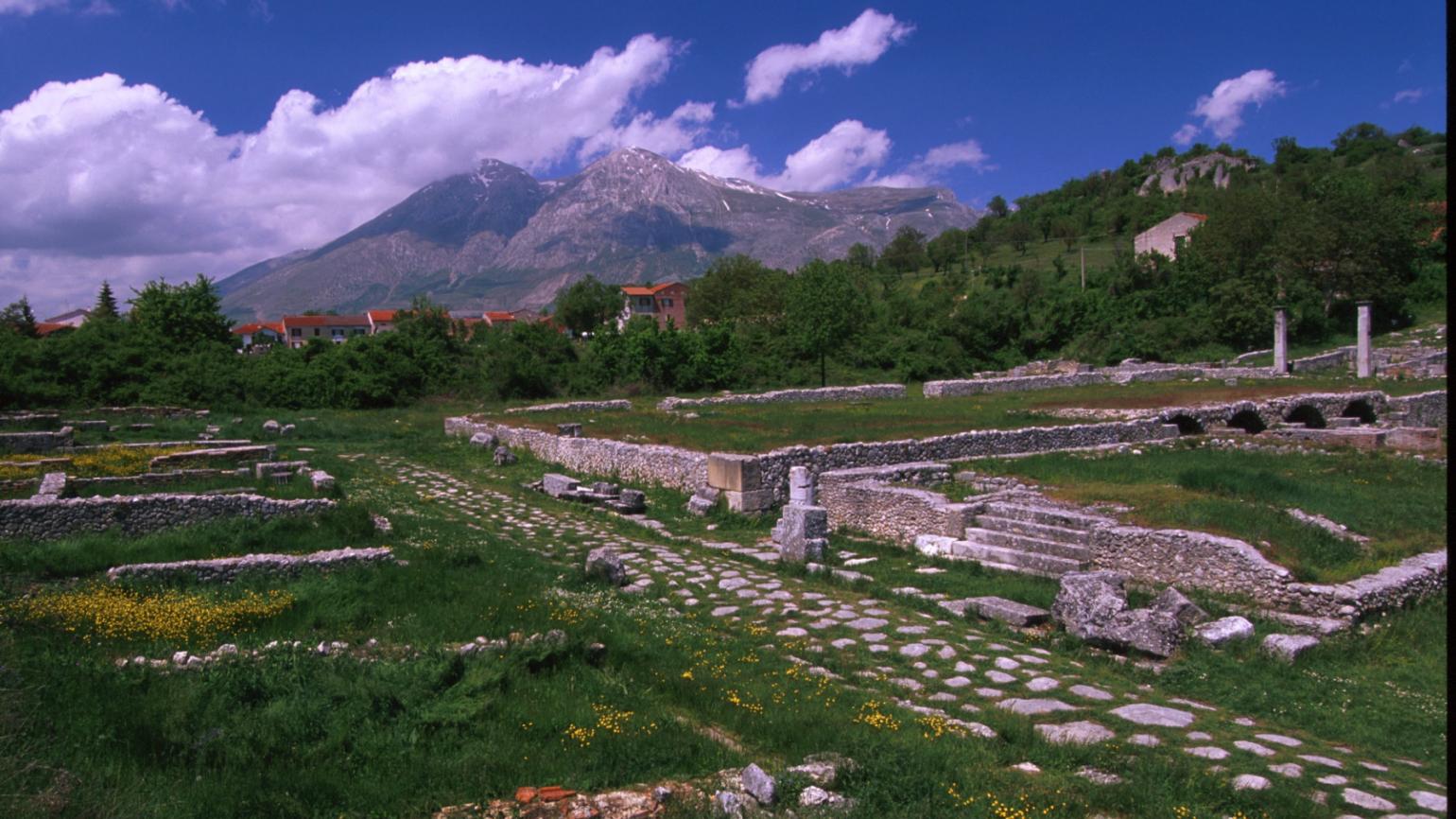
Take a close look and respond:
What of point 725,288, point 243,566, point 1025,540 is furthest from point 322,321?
point 1025,540

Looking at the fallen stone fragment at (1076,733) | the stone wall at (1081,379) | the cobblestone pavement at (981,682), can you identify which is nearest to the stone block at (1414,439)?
the cobblestone pavement at (981,682)

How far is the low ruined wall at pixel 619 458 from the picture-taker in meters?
18.4

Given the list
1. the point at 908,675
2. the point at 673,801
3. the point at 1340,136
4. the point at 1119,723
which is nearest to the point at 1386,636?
the point at 1119,723

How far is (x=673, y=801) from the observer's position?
16.2ft

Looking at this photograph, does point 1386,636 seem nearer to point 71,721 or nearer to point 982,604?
point 982,604

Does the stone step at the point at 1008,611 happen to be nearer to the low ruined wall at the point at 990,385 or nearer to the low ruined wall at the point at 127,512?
the low ruined wall at the point at 127,512

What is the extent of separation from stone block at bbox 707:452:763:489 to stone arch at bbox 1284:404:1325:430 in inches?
778

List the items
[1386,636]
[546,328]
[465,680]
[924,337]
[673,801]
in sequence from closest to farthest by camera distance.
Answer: [673,801], [465,680], [1386,636], [546,328], [924,337]

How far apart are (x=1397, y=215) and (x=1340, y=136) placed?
7253cm

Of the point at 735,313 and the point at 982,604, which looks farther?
the point at 735,313

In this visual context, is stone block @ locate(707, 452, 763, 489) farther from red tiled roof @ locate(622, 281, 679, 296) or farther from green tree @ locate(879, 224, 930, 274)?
red tiled roof @ locate(622, 281, 679, 296)

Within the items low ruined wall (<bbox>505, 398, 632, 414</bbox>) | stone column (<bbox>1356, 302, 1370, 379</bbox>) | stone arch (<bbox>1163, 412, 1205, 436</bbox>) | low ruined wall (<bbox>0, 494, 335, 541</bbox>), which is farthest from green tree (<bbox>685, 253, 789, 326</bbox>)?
low ruined wall (<bbox>0, 494, 335, 541</bbox>)

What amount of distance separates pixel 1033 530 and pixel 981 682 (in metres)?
5.64

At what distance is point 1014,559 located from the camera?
39.8 feet
